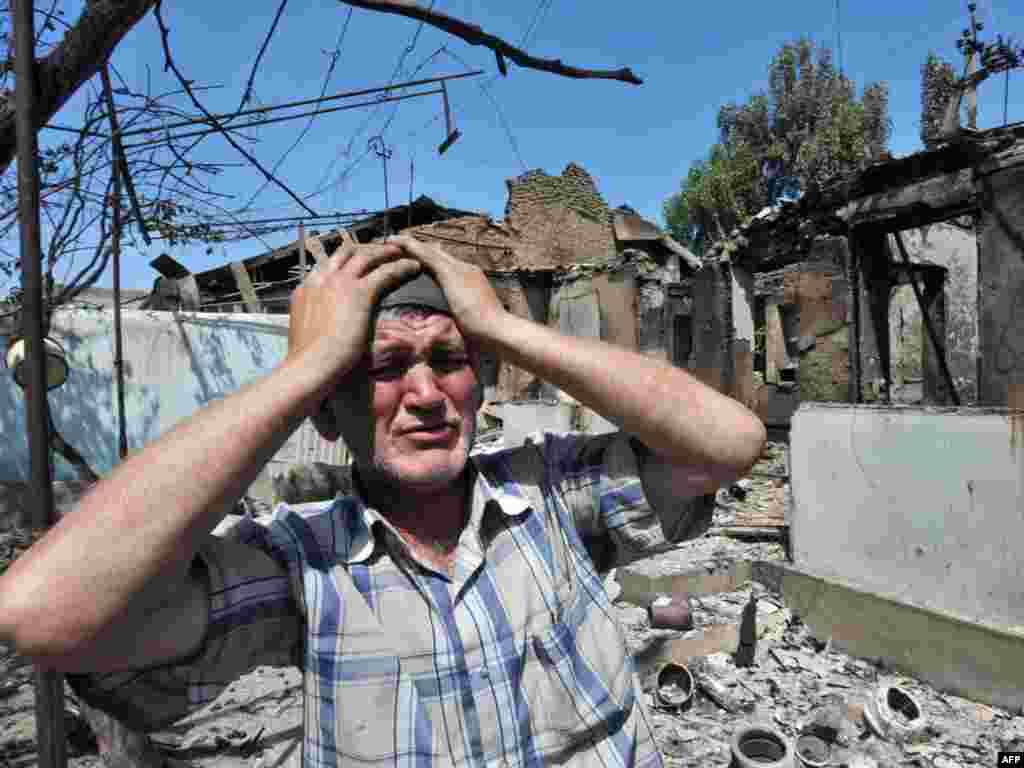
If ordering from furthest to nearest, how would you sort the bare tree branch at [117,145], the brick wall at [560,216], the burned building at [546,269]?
the brick wall at [560,216] → the burned building at [546,269] → the bare tree branch at [117,145]

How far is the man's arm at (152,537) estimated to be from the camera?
2.86ft

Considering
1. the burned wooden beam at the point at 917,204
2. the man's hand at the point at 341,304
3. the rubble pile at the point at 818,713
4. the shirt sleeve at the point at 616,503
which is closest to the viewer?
the man's hand at the point at 341,304

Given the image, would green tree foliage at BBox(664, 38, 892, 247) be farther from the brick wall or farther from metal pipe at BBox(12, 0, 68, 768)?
metal pipe at BBox(12, 0, 68, 768)

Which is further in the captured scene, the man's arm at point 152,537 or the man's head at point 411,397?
the man's head at point 411,397

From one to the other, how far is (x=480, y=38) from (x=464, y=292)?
4.82ft

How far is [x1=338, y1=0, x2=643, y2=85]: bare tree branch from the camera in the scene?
203 cm

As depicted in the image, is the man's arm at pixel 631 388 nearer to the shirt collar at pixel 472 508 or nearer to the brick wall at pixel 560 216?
the shirt collar at pixel 472 508

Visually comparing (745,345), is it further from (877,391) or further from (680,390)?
(680,390)

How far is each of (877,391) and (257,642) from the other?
32.9 feet

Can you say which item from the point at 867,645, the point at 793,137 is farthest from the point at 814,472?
the point at 793,137

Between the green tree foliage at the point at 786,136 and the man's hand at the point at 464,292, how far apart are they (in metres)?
23.2

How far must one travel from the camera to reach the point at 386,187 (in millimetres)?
6523

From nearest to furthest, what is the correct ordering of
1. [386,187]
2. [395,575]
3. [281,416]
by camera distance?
[281,416] < [395,575] < [386,187]

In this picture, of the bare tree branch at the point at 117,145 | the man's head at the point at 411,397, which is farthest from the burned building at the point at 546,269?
the man's head at the point at 411,397
